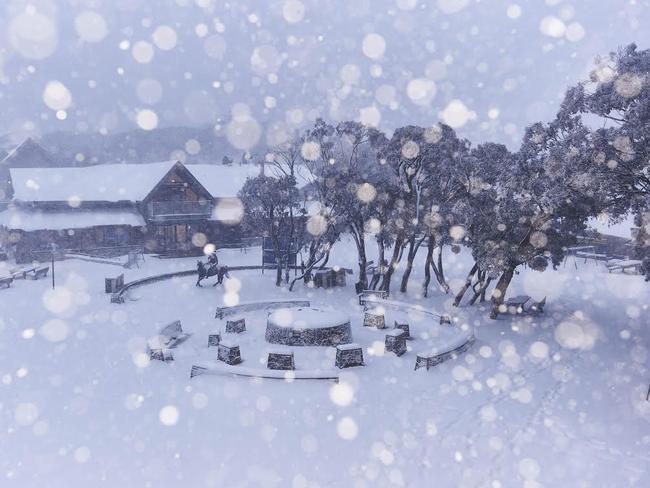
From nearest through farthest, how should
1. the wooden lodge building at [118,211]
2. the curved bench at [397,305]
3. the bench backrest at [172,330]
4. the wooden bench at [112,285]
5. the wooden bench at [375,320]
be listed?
the bench backrest at [172,330]
the wooden bench at [375,320]
the curved bench at [397,305]
the wooden bench at [112,285]
the wooden lodge building at [118,211]

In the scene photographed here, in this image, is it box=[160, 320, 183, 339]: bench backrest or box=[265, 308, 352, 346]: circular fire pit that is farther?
box=[160, 320, 183, 339]: bench backrest

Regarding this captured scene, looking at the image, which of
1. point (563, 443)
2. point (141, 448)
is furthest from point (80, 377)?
point (563, 443)

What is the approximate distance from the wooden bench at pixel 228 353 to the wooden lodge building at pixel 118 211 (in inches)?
906

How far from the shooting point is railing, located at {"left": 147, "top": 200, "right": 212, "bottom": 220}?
36.2 metres

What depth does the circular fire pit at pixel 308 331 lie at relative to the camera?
15.8 m

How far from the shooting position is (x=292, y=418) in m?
11.1

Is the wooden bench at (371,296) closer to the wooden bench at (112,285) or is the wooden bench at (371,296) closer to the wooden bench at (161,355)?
the wooden bench at (161,355)

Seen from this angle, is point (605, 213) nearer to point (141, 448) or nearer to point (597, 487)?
point (597, 487)

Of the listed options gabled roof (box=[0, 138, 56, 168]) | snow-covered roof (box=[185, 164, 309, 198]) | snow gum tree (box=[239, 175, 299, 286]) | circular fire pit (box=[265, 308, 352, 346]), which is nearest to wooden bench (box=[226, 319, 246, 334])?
circular fire pit (box=[265, 308, 352, 346])

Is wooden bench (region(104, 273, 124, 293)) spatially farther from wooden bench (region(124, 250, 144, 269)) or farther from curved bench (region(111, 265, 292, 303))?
wooden bench (region(124, 250, 144, 269))

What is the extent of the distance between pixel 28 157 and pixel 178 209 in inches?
1311

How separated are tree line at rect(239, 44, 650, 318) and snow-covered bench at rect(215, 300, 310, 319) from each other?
4.44 meters

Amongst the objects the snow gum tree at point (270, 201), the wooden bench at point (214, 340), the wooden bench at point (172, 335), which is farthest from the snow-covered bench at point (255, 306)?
the snow gum tree at point (270, 201)

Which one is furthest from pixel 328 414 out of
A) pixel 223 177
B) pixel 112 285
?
pixel 223 177
